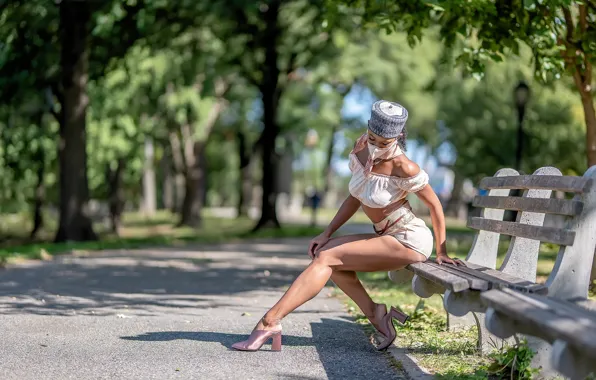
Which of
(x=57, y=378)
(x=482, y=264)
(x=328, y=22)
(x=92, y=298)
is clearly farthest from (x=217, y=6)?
(x=57, y=378)

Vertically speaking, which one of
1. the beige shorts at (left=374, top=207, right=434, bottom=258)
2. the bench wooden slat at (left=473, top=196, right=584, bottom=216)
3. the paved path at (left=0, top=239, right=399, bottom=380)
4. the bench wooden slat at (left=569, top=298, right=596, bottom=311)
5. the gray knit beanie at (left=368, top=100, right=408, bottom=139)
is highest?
the gray knit beanie at (left=368, top=100, right=408, bottom=139)

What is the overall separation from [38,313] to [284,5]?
68.9 feet

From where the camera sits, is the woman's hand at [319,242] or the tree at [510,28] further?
the tree at [510,28]

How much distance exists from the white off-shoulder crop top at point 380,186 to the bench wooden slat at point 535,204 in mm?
579

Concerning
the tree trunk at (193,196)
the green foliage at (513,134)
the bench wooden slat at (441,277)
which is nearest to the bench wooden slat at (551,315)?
the bench wooden slat at (441,277)

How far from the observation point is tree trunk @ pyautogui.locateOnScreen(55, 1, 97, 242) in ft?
72.9

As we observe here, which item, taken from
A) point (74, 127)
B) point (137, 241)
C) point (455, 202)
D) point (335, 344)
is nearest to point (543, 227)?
point (335, 344)

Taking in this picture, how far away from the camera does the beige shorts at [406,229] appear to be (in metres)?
7.07

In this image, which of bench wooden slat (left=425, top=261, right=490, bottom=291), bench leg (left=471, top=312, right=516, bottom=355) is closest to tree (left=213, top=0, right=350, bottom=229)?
bench leg (left=471, top=312, right=516, bottom=355)

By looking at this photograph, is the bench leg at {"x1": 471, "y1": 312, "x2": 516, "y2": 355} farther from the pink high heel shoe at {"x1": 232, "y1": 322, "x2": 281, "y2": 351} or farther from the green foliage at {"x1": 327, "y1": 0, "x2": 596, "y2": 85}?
the green foliage at {"x1": 327, "y1": 0, "x2": 596, "y2": 85}

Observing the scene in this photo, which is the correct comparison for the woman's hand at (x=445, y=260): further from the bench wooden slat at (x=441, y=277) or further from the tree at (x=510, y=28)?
the tree at (x=510, y=28)

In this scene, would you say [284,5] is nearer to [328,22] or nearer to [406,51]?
[406,51]

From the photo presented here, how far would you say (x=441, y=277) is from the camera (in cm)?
602

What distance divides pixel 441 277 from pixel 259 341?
4.89 feet
